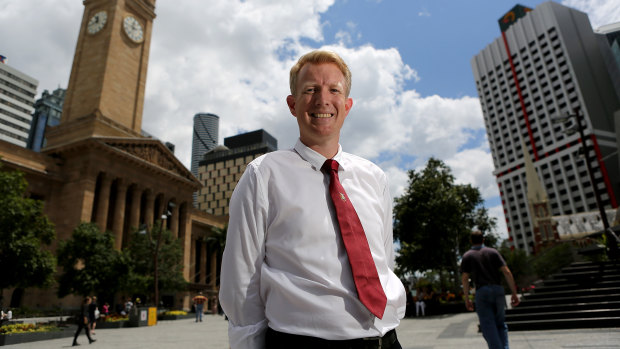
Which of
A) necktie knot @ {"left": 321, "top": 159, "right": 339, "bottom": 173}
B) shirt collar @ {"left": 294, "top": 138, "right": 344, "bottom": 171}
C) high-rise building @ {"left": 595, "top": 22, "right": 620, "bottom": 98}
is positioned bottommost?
necktie knot @ {"left": 321, "top": 159, "right": 339, "bottom": 173}

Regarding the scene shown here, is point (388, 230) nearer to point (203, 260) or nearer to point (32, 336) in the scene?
point (32, 336)

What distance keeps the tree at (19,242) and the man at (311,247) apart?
22989mm

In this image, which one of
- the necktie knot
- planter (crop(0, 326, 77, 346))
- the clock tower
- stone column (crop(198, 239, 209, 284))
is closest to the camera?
the necktie knot

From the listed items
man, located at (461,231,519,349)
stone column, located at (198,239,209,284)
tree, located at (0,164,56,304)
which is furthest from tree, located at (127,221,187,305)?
man, located at (461,231,519,349)

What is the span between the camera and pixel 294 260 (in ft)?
5.62

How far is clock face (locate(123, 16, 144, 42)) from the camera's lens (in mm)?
45225

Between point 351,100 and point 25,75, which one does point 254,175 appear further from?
point 25,75

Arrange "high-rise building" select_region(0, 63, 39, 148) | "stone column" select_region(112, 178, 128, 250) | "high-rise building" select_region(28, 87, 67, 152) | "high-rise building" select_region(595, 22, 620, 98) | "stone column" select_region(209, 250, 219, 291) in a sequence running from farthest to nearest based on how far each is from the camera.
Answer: "high-rise building" select_region(28, 87, 67, 152)
"high-rise building" select_region(0, 63, 39, 148)
"high-rise building" select_region(595, 22, 620, 98)
"stone column" select_region(209, 250, 219, 291)
"stone column" select_region(112, 178, 128, 250)

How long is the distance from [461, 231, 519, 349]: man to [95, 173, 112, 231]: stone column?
35.6m

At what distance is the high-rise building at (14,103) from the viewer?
339 feet

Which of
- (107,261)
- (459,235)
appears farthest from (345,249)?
(107,261)

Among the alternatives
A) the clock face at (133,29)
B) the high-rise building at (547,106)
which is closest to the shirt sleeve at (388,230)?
the clock face at (133,29)

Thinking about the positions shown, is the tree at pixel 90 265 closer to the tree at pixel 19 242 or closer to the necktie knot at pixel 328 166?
the tree at pixel 19 242

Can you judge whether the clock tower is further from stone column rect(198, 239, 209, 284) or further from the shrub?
the shrub
